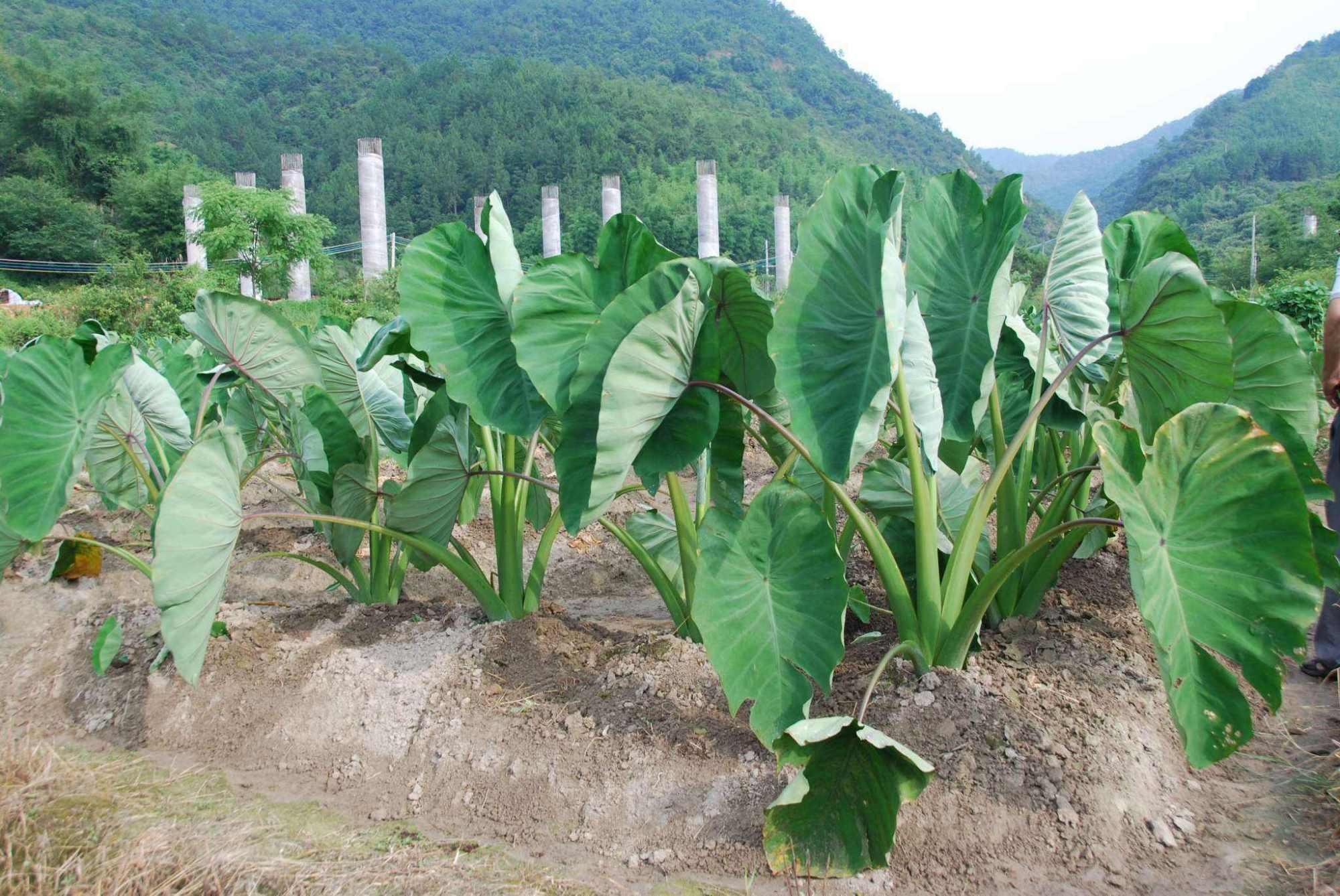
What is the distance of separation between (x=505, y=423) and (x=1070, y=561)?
1597 millimetres

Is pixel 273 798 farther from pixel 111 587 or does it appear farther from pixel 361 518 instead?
pixel 111 587

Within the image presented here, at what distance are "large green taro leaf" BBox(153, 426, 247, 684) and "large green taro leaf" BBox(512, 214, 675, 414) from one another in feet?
2.17

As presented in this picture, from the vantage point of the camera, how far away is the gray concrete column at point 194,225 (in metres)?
13.3

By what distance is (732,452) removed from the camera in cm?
205

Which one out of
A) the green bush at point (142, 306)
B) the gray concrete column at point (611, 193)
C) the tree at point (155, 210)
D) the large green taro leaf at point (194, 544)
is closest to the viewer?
the large green taro leaf at point (194, 544)

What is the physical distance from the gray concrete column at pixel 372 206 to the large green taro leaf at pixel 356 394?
1320cm

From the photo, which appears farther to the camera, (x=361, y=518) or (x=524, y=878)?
(x=361, y=518)

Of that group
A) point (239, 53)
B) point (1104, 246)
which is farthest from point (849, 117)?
point (1104, 246)

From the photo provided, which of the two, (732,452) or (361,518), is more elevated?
(732,452)

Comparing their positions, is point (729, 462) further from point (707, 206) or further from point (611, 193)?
point (707, 206)

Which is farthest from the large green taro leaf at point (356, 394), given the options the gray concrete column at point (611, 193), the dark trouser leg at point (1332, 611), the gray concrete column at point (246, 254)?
the gray concrete column at point (611, 193)

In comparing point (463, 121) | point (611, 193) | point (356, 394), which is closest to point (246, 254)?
point (611, 193)

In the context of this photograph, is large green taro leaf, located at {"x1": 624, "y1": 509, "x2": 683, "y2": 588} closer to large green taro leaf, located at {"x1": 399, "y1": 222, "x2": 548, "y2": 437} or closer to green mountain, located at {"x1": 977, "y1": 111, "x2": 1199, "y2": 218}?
large green taro leaf, located at {"x1": 399, "y1": 222, "x2": 548, "y2": 437}

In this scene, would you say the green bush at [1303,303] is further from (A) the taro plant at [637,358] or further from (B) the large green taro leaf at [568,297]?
(B) the large green taro leaf at [568,297]
